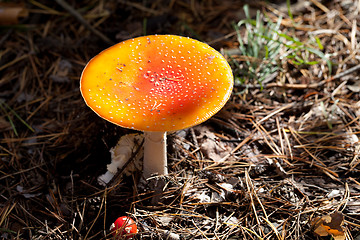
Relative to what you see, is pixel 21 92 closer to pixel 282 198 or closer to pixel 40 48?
pixel 40 48

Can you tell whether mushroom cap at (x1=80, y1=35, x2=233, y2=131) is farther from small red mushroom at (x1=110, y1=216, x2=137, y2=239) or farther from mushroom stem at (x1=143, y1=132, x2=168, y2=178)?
small red mushroom at (x1=110, y1=216, x2=137, y2=239)

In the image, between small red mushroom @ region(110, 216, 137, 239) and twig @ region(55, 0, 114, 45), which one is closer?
small red mushroom @ region(110, 216, 137, 239)

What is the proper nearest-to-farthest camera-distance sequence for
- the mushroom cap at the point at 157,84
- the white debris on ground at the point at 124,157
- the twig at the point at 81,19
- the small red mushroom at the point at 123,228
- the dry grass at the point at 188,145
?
1. the mushroom cap at the point at 157,84
2. the small red mushroom at the point at 123,228
3. the dry grass at the point at 188,145
4. the white debris on ground at the point at 124,157
5. the twig at the point at 81,19

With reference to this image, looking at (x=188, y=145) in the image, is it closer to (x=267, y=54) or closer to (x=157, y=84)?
(x=157, y=84)

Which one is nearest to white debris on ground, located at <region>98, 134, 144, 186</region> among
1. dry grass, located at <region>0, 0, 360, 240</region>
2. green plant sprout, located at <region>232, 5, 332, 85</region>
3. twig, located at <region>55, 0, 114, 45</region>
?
dry grass, located at <region>0, 0, 360, 240</region>

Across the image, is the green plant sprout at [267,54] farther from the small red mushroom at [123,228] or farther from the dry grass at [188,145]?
the small red mushroom at [123,228]

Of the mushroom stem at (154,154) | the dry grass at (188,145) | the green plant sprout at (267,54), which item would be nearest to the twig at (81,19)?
the dry grass at (188,145)

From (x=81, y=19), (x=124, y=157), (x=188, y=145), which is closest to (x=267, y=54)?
(x=188, y=145)
